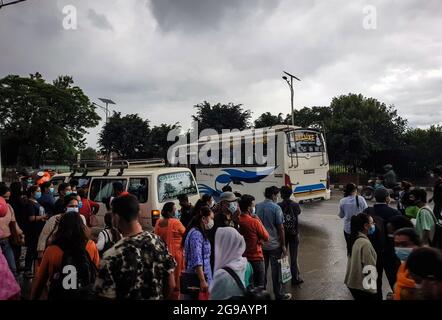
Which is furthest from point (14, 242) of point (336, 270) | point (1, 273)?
A: point (336, 270)

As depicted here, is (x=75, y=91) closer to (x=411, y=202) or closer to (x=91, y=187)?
(x=91, y=187)

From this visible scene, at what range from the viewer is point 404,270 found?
2.53 metres

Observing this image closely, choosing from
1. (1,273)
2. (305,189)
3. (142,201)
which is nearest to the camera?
(1,273)

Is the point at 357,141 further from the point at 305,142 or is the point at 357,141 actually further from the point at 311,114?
the point at 311,114

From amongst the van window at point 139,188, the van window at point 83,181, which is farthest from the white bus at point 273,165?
the van window at point 83,181

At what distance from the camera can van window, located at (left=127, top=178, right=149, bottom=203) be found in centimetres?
702

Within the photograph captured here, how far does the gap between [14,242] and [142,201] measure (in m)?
2.37

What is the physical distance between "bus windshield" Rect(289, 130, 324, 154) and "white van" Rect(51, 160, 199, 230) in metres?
4.70

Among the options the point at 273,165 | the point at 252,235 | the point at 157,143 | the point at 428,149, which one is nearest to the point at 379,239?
the point at 252,235

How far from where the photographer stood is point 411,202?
4.81 meters

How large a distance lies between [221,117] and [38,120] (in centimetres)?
1585

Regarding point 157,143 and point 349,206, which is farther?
point 157,143

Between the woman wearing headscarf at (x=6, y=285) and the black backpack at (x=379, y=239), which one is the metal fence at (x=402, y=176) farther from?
the woman wearing headscarf at (x=6, y=285)

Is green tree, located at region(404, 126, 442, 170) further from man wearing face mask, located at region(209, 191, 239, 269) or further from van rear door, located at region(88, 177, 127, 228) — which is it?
man wearing face mask, located at region(209, 191, 239, 269)
